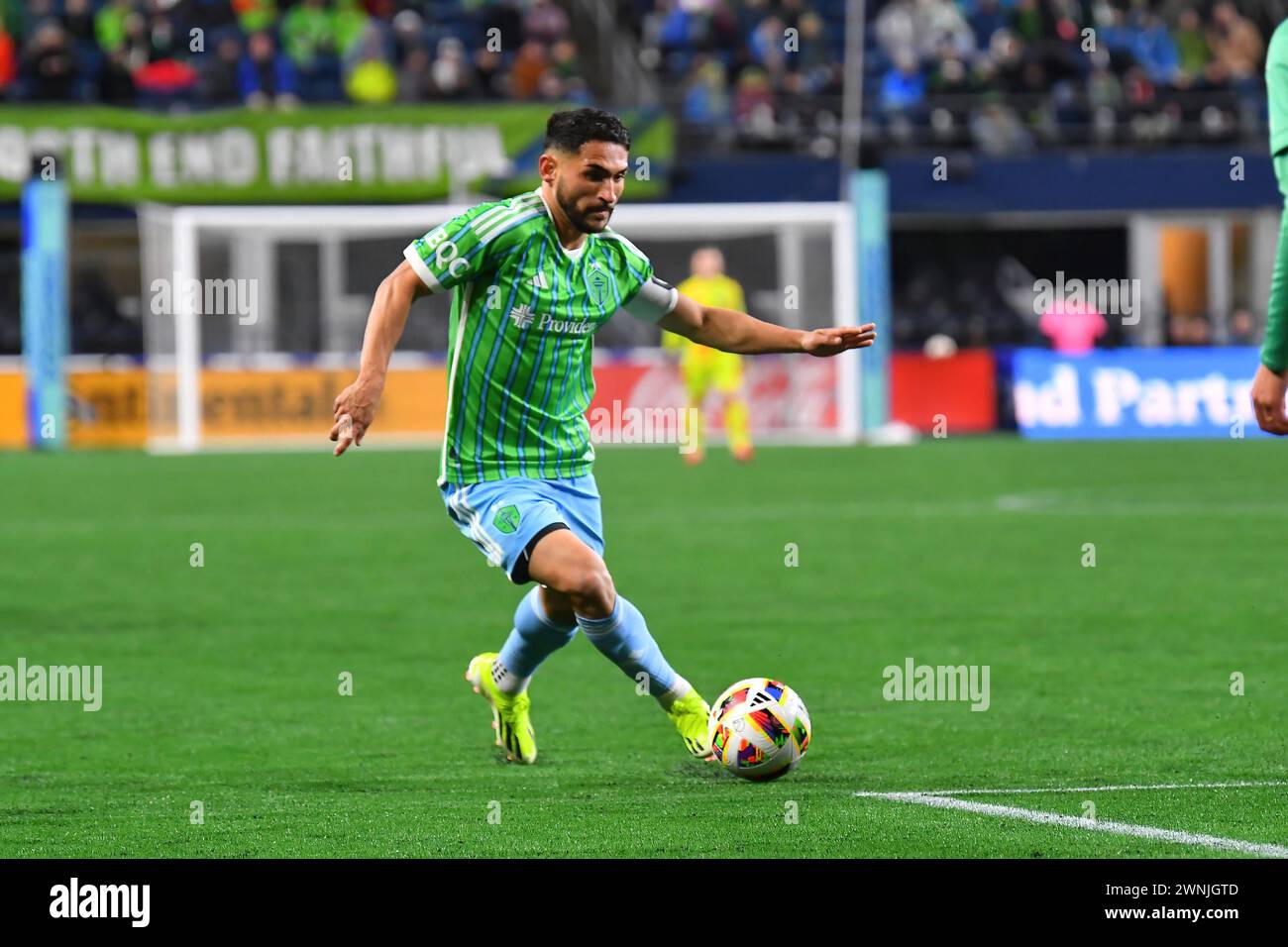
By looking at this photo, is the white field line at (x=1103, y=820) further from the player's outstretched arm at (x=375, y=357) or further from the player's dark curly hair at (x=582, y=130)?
the player's dark curly hair at (x=582, y=130)

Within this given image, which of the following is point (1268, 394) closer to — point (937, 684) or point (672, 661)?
point (937, 684)

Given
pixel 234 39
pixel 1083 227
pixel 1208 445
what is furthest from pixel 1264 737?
pixel 1083 227

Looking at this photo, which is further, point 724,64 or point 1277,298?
point 724,64

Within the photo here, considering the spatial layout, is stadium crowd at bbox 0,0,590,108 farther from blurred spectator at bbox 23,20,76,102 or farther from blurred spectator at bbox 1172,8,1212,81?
blurred spectator at bbox 1172,8,1212,81

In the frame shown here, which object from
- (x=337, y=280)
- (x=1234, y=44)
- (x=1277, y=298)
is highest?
(x=1234, y=44)

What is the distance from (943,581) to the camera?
40.5 ft

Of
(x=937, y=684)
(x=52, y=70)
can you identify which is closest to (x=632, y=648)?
(x=937, y=684)

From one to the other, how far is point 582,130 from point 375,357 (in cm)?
92

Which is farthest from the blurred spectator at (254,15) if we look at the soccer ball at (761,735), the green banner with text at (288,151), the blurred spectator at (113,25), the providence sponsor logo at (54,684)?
the soccer ball at (761,735)

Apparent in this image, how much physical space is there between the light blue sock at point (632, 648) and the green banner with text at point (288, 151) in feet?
70.1

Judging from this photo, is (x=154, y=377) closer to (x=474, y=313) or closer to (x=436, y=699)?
(x=436, y=699)

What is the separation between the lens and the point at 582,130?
6.63 m

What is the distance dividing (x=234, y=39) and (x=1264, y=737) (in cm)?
2383

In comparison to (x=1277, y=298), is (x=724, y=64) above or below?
above
